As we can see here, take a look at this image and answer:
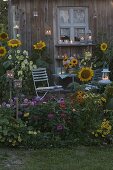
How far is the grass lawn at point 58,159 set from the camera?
563cm

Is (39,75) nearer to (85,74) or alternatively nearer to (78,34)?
(78,34)

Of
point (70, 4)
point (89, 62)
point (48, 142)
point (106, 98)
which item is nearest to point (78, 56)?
point (89, 62)

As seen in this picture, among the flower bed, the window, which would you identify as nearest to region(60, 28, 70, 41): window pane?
the window

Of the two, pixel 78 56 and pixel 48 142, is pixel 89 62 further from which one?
pixel 48 142

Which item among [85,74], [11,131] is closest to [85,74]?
[85,74]

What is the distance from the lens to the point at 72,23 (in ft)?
41.5

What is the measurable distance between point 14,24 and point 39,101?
19.6ft

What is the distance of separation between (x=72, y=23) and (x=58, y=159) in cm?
729

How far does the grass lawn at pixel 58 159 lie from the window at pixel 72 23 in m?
6.55

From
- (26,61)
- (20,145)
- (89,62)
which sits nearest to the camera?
(20,145)

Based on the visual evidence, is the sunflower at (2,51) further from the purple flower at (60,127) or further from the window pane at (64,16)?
the purple flower at (60,127)

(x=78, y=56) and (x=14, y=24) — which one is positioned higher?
(x=14, y=24)

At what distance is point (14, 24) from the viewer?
12641 millimetres

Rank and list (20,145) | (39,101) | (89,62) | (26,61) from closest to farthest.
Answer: (20,145) < (39,101) < (26,61) < (89,62)
